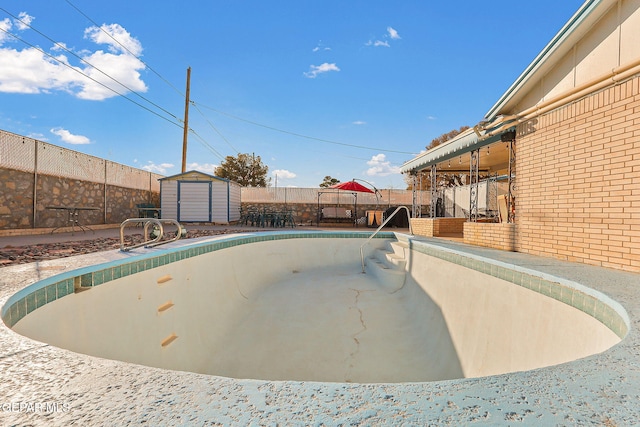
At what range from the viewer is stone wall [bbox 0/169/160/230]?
25.3 ft

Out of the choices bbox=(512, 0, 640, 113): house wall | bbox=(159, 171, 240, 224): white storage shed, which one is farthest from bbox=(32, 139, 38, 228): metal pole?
bbox=(512, 0, 640, 113): house wall

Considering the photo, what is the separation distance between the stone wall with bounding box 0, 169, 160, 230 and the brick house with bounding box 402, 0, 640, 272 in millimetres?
10553

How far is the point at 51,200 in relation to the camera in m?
8.96

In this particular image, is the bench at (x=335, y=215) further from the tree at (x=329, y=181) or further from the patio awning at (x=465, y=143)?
the tree at (x=329, y=181)

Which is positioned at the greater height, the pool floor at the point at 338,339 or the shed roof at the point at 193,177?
the shed roof at the point at 193,177

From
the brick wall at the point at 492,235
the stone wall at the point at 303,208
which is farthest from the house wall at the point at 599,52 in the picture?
the stone wall at the point at 303,208

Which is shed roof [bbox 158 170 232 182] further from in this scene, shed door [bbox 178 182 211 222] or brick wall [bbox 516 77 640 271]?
brick wall [bbox 516 77 640 271]

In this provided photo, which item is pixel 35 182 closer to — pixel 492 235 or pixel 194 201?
pixel 194 201

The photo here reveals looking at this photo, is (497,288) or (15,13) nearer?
(497,288)

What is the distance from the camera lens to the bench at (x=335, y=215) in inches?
650

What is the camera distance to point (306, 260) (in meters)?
7.37

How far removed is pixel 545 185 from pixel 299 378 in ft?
13.7

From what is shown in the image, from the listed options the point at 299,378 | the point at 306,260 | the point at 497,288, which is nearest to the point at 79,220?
the point at 306,260

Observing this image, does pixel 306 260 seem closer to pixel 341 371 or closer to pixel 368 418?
pixel 341 371
